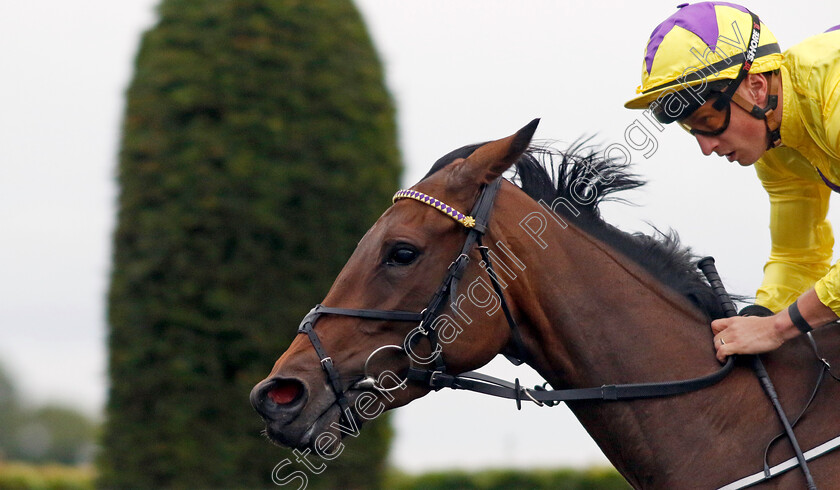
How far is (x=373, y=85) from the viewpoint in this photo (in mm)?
6902

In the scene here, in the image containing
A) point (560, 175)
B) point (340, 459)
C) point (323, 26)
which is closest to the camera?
point (560, 175)

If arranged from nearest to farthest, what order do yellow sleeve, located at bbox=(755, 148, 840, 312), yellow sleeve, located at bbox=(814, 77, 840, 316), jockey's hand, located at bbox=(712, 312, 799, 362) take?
yellow sleeve, located at bbox=(814, 77, 840, 316)
jockey's hand, located at bbox=(712, 312, 799, 362)
yellow sleeve, located at bbox=(755, 148, 840, 312)

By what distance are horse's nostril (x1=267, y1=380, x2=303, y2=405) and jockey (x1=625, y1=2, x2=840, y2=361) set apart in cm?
137

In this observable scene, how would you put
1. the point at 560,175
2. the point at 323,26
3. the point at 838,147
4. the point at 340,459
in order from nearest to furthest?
the point at 838,147
the point at 560,175
the point at 340,459
the point at 323,26

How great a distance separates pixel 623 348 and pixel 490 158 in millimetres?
759

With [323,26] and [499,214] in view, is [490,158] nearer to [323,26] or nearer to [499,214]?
[499,214]

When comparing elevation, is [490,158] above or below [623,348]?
above

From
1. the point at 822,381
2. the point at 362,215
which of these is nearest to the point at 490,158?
the point at 822,381

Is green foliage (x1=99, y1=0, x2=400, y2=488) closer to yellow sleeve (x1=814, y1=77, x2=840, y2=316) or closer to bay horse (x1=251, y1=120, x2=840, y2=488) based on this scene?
bay horse (x1=251, y1=120, x2=840, y2=488)

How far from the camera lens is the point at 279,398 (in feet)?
8.73

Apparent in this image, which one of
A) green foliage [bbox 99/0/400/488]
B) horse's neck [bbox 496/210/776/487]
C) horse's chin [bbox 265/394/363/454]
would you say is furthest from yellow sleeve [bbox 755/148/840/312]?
green foliage [bbox 99/0/400/488]

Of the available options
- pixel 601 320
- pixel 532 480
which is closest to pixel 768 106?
pixel 601 320

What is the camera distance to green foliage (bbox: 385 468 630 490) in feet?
25.7

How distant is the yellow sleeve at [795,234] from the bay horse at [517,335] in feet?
1.19
